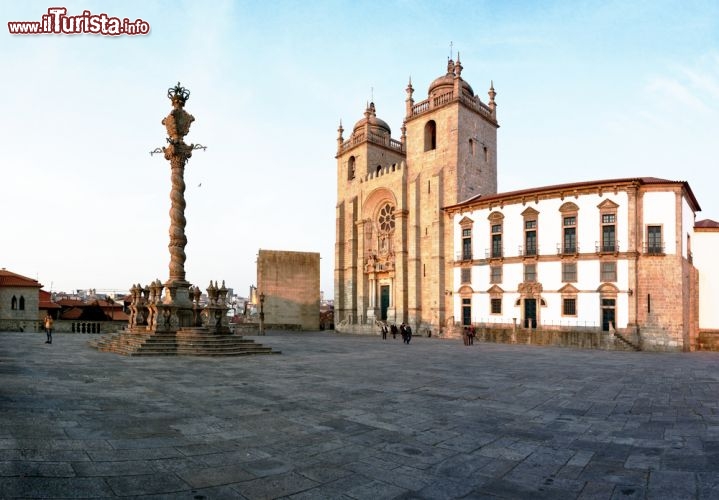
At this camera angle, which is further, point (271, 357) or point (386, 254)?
point (386, 254)

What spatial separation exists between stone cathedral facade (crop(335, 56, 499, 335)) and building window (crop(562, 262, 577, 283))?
383 inches

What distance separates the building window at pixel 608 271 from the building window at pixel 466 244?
10.2m

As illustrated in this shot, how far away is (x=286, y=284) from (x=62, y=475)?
47.6 meters

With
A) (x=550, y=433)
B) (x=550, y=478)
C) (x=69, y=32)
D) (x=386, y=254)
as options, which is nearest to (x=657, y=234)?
(x=386, y=254)

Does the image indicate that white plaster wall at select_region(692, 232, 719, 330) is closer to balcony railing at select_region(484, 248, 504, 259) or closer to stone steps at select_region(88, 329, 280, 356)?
balcony railing at select_region(484, 248, 504, 259)

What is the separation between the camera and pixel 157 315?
21.7 meters

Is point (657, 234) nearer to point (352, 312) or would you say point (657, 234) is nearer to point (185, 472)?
point (352, 312)

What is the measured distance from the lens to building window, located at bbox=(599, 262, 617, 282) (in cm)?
3198

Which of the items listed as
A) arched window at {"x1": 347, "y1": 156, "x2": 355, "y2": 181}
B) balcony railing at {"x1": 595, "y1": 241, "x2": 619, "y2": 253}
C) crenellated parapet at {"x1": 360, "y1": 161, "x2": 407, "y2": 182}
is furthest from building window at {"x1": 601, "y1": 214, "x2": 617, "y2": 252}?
arched window at {"x1": 347, "y1": 156, "x2": 355, "y2": 181}

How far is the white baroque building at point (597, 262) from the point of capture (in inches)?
1199

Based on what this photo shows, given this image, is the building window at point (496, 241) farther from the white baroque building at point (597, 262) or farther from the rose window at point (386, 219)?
the rose window at point (386, 219)

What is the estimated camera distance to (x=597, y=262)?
1287 inches

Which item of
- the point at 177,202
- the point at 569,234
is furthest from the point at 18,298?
the point at 569,234

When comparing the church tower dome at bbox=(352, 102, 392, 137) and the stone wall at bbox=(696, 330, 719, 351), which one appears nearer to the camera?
the stone wall at bbox=(696, 330, 719, 351)
